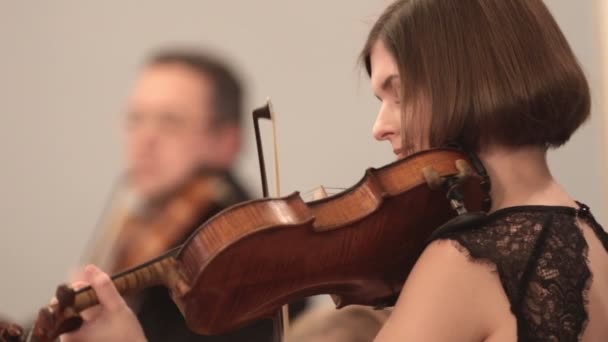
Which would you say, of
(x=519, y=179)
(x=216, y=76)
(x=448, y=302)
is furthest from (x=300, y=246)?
(x=216, y=76)

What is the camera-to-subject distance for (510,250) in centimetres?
86

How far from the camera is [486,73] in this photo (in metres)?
0.97

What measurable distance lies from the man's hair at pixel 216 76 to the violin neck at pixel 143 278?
0.86 meters

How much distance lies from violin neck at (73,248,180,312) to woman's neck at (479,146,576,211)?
0.40 meters

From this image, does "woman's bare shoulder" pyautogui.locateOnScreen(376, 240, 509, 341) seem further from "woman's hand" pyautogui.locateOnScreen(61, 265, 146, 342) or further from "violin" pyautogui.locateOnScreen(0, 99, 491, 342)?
"woman's hand" pyautogui.locateOnScreen(61, 265, 146, 342)

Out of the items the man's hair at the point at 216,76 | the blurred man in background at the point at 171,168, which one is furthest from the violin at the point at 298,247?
the man's hair at the point at 216,76

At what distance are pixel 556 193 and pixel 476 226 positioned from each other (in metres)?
0.16

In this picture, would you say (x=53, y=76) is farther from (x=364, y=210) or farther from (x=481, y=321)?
(x=481, y=321)

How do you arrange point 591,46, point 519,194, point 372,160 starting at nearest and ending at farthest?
point 519,194, point 372,160, point 591,46

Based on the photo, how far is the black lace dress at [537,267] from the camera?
851mm

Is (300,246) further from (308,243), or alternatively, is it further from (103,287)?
(103,287)

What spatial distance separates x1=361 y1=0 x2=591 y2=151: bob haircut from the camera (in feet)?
3.17

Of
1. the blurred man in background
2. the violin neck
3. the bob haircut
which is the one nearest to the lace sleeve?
the bob haircut

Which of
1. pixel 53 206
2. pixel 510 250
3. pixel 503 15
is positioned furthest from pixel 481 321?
pixel 53 206
